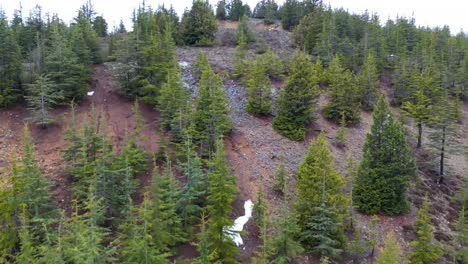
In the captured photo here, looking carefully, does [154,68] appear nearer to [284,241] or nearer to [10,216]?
[10,216]

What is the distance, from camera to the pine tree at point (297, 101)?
3262 cm

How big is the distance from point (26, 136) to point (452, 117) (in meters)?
30.8

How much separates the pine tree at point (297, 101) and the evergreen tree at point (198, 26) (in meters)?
A: 23.3

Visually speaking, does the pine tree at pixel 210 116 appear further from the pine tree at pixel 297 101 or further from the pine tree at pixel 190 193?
the pine tree at pixel 297 101

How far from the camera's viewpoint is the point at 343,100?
3688cm

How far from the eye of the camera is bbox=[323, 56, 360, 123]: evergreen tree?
3584 centimetres

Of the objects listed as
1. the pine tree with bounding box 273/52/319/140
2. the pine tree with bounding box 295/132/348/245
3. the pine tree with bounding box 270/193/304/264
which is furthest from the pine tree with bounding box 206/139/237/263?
the pine tree with bounding box 273/52/319/140

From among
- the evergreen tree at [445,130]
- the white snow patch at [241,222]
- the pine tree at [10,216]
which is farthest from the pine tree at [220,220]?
the evergreen tree at [445,130]

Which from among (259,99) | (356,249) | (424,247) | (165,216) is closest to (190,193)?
(165,216)

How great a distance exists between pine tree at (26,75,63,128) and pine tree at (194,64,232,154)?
1192cm

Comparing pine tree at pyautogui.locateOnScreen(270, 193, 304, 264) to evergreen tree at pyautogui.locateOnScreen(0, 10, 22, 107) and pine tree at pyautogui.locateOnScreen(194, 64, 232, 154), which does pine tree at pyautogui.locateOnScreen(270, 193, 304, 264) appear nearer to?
pine tree at pyautogui.locateOnScreen(194, 64, 232, 154)

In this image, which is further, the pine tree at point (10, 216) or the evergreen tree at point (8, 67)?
the evergreen tree at point (8, 67)

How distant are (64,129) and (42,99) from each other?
115 inches

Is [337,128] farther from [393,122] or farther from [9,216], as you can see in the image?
[9,216]
